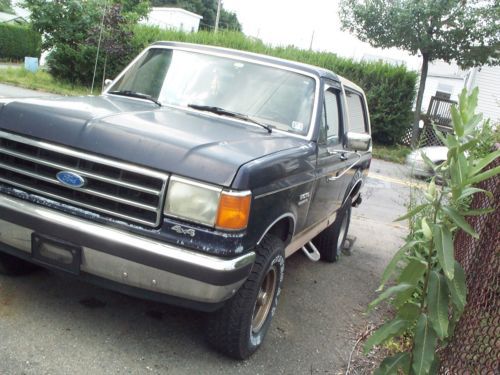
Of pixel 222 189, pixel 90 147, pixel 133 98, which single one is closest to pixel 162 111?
pixel 133 98

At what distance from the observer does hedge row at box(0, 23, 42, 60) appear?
33.7 m

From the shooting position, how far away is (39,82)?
20938 millimetres

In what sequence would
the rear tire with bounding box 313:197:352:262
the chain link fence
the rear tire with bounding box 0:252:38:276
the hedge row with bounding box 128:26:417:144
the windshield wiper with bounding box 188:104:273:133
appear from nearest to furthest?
the chain link fence
the rear tire with bounding box 0:252:38:276
the windshield wiper with bounding box 188:104:273:133
the rear tire with bounding box 313:197:352:262
the hedge row with bounding box 128:26:417:144

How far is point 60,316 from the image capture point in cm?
337

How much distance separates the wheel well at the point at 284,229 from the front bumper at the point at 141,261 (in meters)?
0.56

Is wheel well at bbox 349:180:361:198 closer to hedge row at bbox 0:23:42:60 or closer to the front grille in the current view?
the front grille

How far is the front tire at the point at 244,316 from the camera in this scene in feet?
10.0

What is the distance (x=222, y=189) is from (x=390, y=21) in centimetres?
1616

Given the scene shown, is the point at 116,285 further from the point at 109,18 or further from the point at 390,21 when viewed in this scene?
the point at 109,18

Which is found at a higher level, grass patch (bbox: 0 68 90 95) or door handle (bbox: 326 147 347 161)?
door handle (bbox: 326 147 347 161)

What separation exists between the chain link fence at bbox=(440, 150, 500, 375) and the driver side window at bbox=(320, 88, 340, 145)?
5.57ft

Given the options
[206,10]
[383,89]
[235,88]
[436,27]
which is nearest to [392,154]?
[383,89]

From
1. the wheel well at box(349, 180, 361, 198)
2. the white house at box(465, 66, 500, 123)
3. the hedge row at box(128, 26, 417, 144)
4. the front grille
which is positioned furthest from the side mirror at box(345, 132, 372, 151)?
the white house at box(465, 66, 500, 123)

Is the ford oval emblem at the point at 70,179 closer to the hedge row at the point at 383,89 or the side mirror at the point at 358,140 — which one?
the side mirror at the point at 358,140
